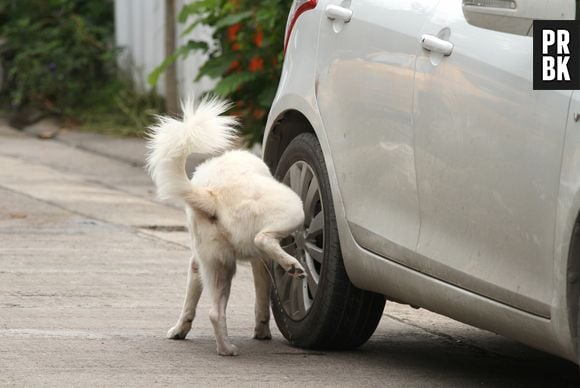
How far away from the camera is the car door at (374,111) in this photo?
16.5ft

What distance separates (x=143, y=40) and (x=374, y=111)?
10.7 meters

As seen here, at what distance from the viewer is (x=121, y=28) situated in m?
16.1

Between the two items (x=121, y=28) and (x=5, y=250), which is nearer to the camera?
(x=5, y=250)

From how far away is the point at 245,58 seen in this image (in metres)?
10.9

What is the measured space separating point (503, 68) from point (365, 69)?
3.14 feet

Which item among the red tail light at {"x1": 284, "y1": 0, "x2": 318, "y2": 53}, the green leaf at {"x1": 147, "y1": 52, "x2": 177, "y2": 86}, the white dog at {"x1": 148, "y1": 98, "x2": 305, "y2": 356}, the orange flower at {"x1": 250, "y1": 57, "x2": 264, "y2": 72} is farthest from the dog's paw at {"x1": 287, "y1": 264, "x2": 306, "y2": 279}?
the green leaf at {"x1": 147, "y1": 52, "x2": 177, "y2": 86}

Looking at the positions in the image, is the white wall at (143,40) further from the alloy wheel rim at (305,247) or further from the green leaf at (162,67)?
the alloy wheel rim at (305,247)

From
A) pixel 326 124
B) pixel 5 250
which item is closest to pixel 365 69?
pixel 326 124

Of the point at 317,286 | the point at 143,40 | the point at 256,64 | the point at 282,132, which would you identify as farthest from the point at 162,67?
the point at 317,286

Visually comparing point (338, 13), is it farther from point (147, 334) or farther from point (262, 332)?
point (147, 334)

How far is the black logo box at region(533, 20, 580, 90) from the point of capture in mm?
4219

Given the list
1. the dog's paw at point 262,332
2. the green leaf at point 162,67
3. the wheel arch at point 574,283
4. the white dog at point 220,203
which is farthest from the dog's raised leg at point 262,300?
the green leaf at point 162,67

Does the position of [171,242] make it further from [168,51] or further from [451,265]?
[168,51]

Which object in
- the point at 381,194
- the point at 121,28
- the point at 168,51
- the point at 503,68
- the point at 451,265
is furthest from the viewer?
the point at 121,28
